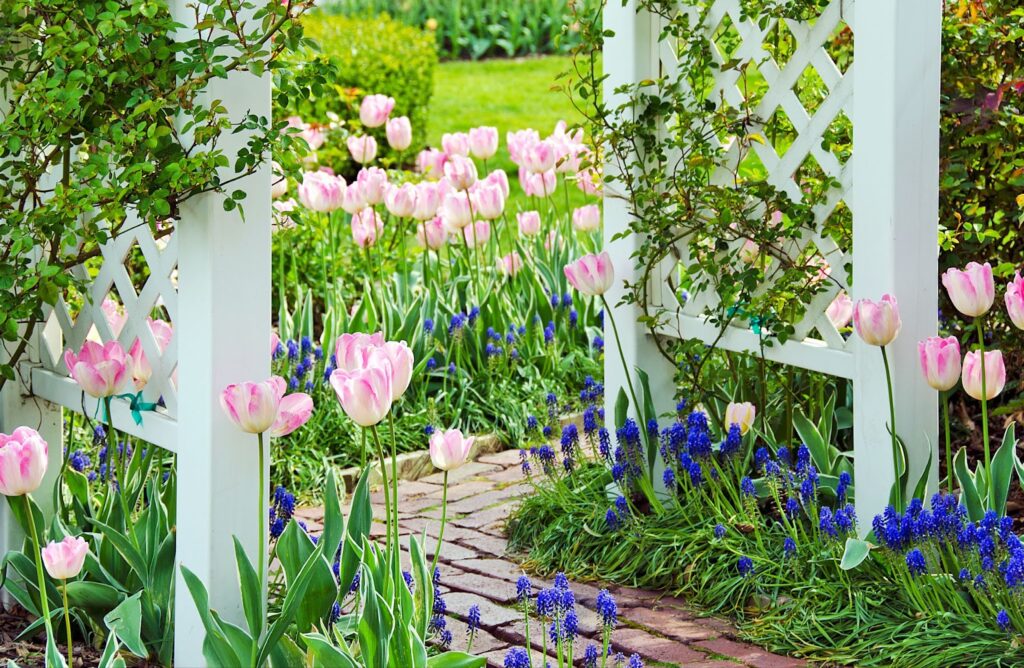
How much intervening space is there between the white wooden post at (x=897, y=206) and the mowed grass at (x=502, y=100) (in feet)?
22.5

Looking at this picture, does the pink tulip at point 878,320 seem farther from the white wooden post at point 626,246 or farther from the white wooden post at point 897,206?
the white wooden post at point 626,246

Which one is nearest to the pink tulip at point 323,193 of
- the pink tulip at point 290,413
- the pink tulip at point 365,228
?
the pink tulip at point 365,228

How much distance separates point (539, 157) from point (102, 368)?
120 inches

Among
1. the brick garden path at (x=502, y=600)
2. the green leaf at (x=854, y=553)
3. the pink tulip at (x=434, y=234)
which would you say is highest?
the pink tulip at (x=434, y=234)

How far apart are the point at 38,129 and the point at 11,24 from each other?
0.91ft

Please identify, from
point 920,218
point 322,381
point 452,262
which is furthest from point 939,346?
point 452,262

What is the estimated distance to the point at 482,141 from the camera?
6109mm

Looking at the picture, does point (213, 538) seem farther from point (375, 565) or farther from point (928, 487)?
point (928, 487)

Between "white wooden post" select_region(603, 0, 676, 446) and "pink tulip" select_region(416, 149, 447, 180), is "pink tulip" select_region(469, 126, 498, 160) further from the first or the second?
"white wooden post" select_region(603, 0, 676, 446)

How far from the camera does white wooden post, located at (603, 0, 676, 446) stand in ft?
13.9

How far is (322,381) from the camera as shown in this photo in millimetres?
5211

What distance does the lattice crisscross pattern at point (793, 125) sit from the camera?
371 centimetres

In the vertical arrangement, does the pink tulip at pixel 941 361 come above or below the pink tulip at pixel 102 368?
below

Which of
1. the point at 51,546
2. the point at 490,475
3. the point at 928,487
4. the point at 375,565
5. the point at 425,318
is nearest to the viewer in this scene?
the point at 51,546
